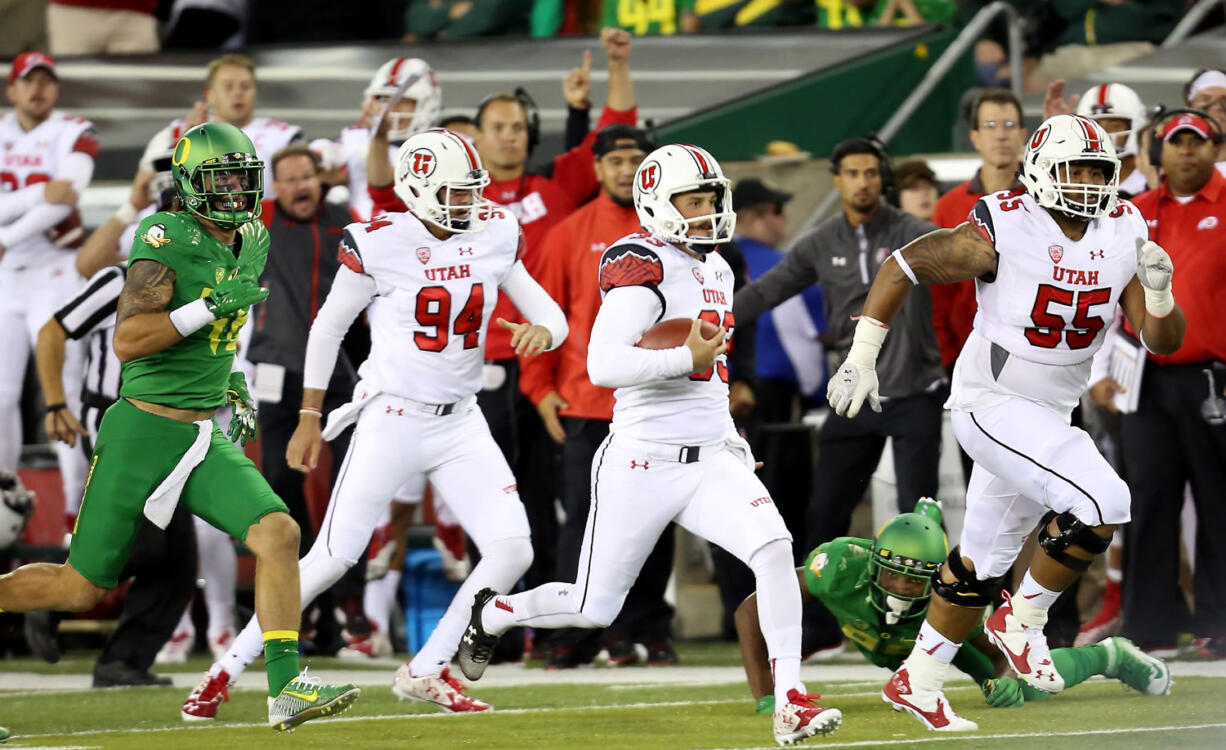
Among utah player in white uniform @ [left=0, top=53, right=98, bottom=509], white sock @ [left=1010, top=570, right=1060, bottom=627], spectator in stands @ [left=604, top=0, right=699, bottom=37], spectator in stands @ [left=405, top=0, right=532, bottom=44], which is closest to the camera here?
white sock @ [left=1010, top=570, right=1060, bottom=627]

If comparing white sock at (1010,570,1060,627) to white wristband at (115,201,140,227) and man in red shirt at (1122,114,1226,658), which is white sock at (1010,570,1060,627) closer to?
man in red shirt at (1122,114,1226,658)

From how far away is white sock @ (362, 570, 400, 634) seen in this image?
9.01 meters

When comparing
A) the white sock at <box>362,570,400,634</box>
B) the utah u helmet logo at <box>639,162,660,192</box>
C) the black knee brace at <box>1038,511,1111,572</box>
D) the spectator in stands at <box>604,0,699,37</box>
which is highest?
the spectator in stands at <box>604,0,699,37</box>

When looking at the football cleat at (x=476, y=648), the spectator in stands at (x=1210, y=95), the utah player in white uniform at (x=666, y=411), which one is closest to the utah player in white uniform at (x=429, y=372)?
the football cleat at (x=476, y=648)

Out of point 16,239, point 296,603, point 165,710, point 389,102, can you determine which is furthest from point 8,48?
point 296,603

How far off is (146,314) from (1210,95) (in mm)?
4750

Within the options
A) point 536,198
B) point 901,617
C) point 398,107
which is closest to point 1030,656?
point 901,617

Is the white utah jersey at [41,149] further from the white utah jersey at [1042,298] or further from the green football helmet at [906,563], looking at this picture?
the white utah jersey at [1042,298]

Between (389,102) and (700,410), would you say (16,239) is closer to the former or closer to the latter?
(389,102)

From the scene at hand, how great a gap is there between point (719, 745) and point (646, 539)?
2.46 ft

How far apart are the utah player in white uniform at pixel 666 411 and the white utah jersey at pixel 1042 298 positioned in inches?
31.8

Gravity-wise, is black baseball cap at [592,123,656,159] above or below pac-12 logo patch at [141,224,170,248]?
above

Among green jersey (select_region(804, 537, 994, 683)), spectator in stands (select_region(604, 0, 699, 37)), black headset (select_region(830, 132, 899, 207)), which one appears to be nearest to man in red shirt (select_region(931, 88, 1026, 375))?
black headset (select_region(830, 132, 899, 207))

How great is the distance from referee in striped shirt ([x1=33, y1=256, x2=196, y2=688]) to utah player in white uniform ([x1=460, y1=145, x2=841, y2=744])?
2.05 metres
